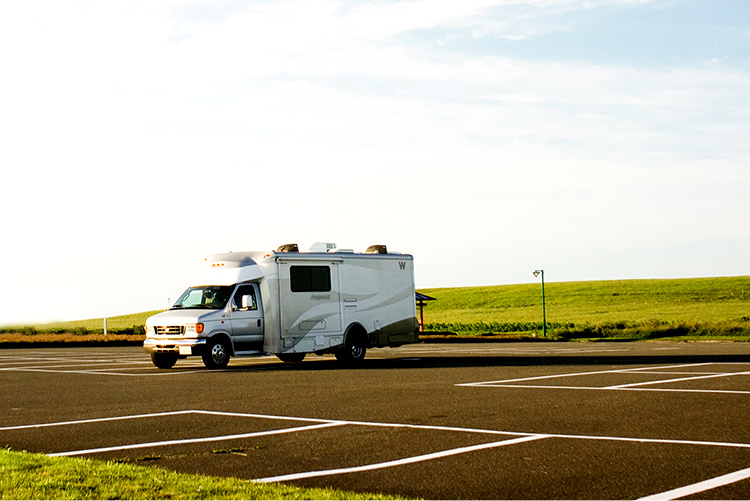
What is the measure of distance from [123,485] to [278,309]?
611 inches

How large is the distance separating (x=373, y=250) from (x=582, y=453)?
16.7 m

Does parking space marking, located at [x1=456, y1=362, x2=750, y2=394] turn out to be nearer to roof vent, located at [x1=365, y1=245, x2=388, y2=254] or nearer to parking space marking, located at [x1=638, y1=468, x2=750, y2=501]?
parking space marking, located at [x1=638, y1=468, x2=750, y2=501]

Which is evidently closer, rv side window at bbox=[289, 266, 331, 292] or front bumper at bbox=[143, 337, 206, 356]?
front bumper at bbox=[143, 337, 206, 356]

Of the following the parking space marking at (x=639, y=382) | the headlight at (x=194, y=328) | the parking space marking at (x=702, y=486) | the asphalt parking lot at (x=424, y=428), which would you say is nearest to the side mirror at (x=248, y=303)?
the headlight at (x=194, y=328)

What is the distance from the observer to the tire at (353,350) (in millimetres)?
23266

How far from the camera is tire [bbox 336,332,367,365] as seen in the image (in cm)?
2327

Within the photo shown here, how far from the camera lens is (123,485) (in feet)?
21.6

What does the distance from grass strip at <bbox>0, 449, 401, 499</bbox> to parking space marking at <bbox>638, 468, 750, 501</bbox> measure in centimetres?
200

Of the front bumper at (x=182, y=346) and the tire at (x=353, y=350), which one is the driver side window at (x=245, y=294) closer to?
the front bumper at (x=182, y=346)

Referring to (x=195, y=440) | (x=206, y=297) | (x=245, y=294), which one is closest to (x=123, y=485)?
(x=195, y=440)

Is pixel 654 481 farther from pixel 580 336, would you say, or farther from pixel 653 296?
pixel 653 296

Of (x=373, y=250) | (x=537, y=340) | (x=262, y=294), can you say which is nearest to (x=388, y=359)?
(x=373, y=250)

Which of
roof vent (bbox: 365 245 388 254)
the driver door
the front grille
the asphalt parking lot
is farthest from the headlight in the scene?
roof vent (bbox: 365 245 388 254)

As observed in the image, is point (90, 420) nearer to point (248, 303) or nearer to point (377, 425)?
point (377, 425)
